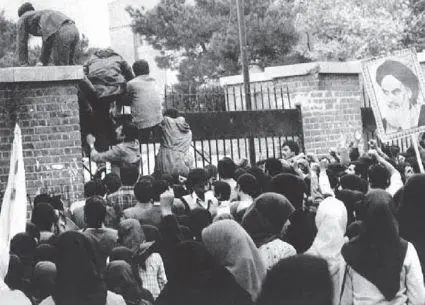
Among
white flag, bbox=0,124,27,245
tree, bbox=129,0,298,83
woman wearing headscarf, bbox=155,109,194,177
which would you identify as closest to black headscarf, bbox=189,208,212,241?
white flag, bbox=0,124,27,245

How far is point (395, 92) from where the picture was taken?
1022 cm

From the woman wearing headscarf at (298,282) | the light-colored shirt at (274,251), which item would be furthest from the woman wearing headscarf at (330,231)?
the woman wearing headscarf at (298,282)

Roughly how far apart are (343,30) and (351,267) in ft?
90.9

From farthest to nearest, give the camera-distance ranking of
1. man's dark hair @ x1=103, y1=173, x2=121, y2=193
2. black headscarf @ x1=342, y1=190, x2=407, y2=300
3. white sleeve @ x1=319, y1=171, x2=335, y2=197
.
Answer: man's dark hair @ x1=103, y1=173, x2=121, y2=193 → white sleeve @ x1=319, y1=171, x2=335, y2=197 → black headscarf @ x1=342, y1=190, x2=407, y2=300

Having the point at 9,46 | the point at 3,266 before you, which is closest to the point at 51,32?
the point at 3,266

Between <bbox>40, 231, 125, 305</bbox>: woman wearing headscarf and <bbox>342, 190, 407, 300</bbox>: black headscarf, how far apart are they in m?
1.45

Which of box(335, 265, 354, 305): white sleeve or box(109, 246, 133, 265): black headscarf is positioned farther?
box(109, 246, 133, 265): black headscarf

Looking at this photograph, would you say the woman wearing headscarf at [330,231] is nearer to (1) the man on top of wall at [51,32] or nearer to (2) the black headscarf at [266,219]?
(2) the black headscarf at [266,219]

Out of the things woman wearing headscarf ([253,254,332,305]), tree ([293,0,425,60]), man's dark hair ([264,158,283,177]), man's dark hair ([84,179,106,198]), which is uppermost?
tree ([293,0,425,60])

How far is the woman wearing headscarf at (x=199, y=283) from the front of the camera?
16.7ft

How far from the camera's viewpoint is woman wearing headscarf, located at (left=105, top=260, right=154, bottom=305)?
6008mm

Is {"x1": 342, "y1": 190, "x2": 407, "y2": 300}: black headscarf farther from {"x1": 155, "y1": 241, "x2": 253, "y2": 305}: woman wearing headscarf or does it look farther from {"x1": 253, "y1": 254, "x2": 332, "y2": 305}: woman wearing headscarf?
{"x1": 253, "y1": 254, "x2": 332, "y2": 305}: woman wearing headscarf

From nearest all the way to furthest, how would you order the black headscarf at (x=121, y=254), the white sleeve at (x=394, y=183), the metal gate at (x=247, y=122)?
1. the black headscarf at (x=121, y=254)
2. the white sleeve at (x=394, y=183)
3. the metal gate at (x=247, y=122)

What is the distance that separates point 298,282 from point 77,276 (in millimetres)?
1669
